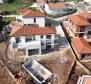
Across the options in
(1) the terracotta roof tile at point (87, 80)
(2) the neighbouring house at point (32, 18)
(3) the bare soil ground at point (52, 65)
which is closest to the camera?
Answer: (1) the terracotta roof tile at point (87, 80)

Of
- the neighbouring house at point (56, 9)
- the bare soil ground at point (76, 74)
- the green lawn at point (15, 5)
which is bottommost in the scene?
the green lawn at point (15, 5)

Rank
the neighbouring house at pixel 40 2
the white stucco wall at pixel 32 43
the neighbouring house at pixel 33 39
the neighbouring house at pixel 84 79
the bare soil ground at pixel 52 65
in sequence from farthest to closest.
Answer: the neighbouring house at pixel 40 2, the neighbouring house at pixel 33 39, the white stucco wall at pixel 32 43, the bare soil ground at pixel 52 65, the neighbouring house at pixel 84 79

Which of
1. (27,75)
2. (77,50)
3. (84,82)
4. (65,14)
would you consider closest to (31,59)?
(27,75)

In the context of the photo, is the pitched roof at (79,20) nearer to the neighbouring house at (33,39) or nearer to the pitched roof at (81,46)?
the pitched roof at (81,46)

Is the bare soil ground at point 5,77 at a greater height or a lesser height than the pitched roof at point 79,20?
lesser

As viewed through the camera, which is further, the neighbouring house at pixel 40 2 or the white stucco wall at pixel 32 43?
the neighbouring house at pixel 40 2

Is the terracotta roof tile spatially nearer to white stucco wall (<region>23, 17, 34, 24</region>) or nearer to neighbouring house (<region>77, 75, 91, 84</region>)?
neighbouring house (<region>77, 75, 91, 84</region>)

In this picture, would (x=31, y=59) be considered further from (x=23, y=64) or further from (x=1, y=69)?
(x=1, y=69)

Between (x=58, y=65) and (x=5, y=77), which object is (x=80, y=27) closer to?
(x=58, y=65)

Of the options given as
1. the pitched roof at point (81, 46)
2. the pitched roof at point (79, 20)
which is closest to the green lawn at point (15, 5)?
the pitched roof at point (79, 20)
